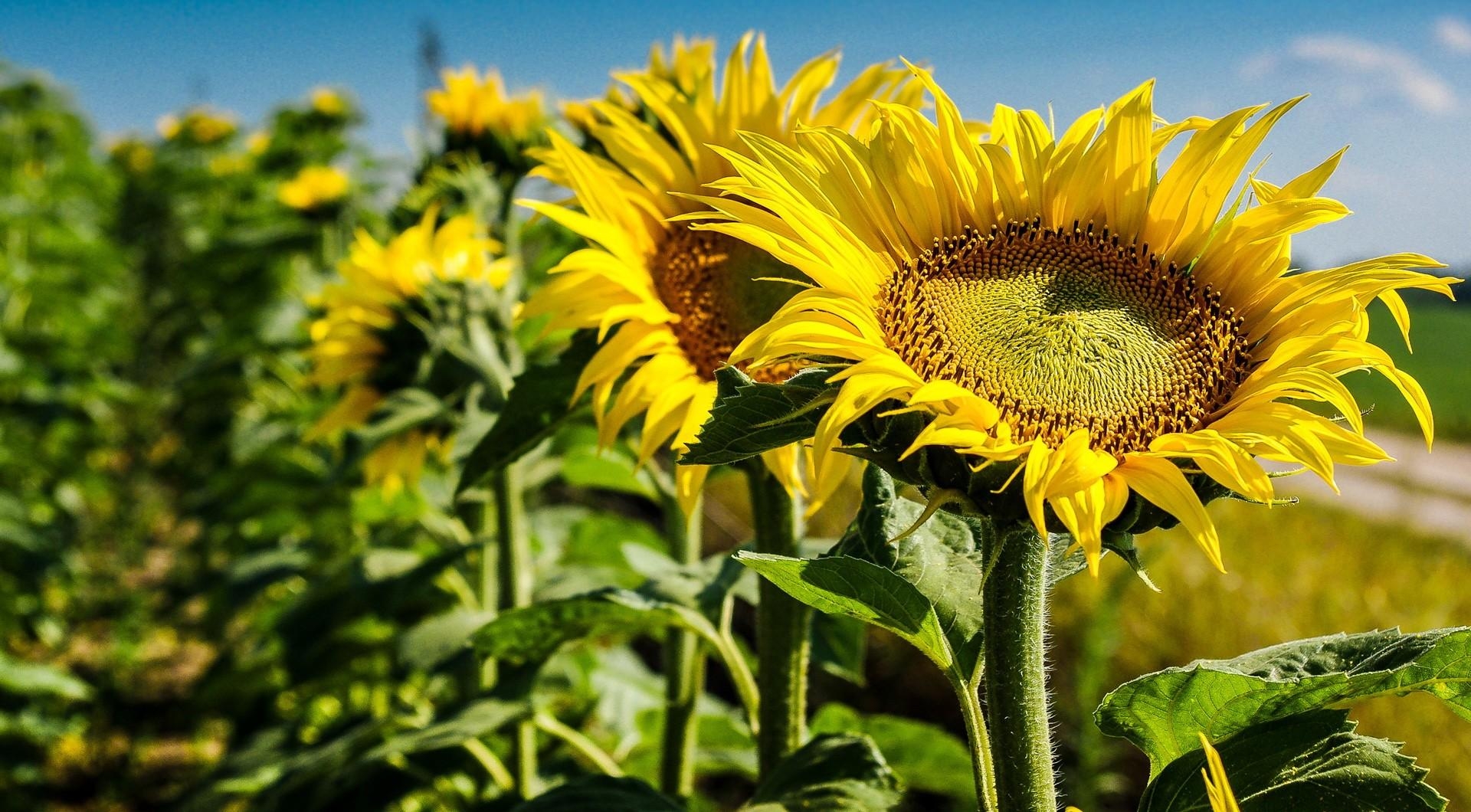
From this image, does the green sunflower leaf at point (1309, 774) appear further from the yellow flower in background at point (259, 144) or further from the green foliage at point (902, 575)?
the yellow flower in background at point (259, 144)

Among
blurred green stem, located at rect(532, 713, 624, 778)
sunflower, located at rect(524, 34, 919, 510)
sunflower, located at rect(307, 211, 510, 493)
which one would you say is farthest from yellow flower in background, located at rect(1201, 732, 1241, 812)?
sunflower, located at rect(307, 211, 510, 493)

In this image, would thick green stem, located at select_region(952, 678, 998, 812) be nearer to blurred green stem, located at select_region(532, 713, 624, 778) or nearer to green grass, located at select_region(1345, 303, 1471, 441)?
blurred green stem, located at select_region(532, 713, 624, 778)

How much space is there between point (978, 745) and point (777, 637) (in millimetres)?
340

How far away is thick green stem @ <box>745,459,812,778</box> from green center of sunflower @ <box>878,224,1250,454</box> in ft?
0.94

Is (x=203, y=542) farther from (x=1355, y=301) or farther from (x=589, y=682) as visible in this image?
(x=1355, y=301)

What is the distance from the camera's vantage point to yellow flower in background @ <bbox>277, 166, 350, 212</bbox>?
3654 millimetres

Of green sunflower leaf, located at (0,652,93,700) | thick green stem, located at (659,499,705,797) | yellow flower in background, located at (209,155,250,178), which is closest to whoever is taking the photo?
thick green stem, located at (659,499,705,797)

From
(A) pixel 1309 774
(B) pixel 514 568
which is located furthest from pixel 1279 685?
(B) pixel 514 568

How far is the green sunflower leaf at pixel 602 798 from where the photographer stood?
1.00 m

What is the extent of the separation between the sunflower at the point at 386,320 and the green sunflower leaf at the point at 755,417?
1.07 meters

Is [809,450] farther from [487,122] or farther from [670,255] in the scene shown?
[487,122]

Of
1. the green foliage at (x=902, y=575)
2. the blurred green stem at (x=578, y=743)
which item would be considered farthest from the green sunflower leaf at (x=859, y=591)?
the blurred green stem at (x=578, y=743)

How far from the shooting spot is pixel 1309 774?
0.70m

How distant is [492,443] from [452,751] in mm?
797
